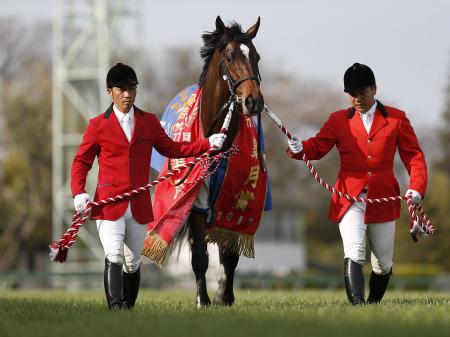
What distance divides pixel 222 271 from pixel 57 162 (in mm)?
27200

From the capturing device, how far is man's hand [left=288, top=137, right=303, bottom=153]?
32.4 feet

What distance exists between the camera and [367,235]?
9.96 m

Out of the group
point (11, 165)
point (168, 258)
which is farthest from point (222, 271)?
Answer: point (11, 165)

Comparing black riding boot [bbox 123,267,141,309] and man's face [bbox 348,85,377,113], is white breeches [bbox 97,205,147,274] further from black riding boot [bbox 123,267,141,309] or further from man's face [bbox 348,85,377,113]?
man's face [bbox 348,85,377,113]

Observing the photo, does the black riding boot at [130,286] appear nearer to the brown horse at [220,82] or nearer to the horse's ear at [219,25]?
the brown horse at [220,82]

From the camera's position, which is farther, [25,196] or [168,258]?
[25,196]

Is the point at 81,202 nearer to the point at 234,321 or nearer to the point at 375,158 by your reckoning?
the point at 234,321

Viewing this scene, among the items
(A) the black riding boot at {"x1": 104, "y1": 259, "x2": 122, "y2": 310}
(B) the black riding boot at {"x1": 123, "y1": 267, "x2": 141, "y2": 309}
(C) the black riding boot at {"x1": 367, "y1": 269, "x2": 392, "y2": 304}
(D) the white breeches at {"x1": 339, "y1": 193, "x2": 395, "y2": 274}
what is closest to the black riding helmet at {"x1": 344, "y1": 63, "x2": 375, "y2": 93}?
(D) the white breeches at {"x1": 339, "y1": 193, "x2": 395, "y2": 274}

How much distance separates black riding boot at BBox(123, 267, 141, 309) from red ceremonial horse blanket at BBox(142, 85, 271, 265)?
68 cm

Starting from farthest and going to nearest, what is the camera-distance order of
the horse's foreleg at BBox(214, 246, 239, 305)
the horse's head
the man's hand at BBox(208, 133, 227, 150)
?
1. the horse's foreleg at BBox(214, 246, 239, 305)
2. the man's hand at BBox(208, 133, 227, 150)
3. the horse's head

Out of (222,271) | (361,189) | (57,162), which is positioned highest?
(57,162)

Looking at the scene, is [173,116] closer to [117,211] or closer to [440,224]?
[117,211]

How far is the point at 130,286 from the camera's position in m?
9.46

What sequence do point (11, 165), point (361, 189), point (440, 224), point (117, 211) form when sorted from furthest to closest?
point (11, 165)
point (440, 224)
point (361, 189)
point (117, 211)
